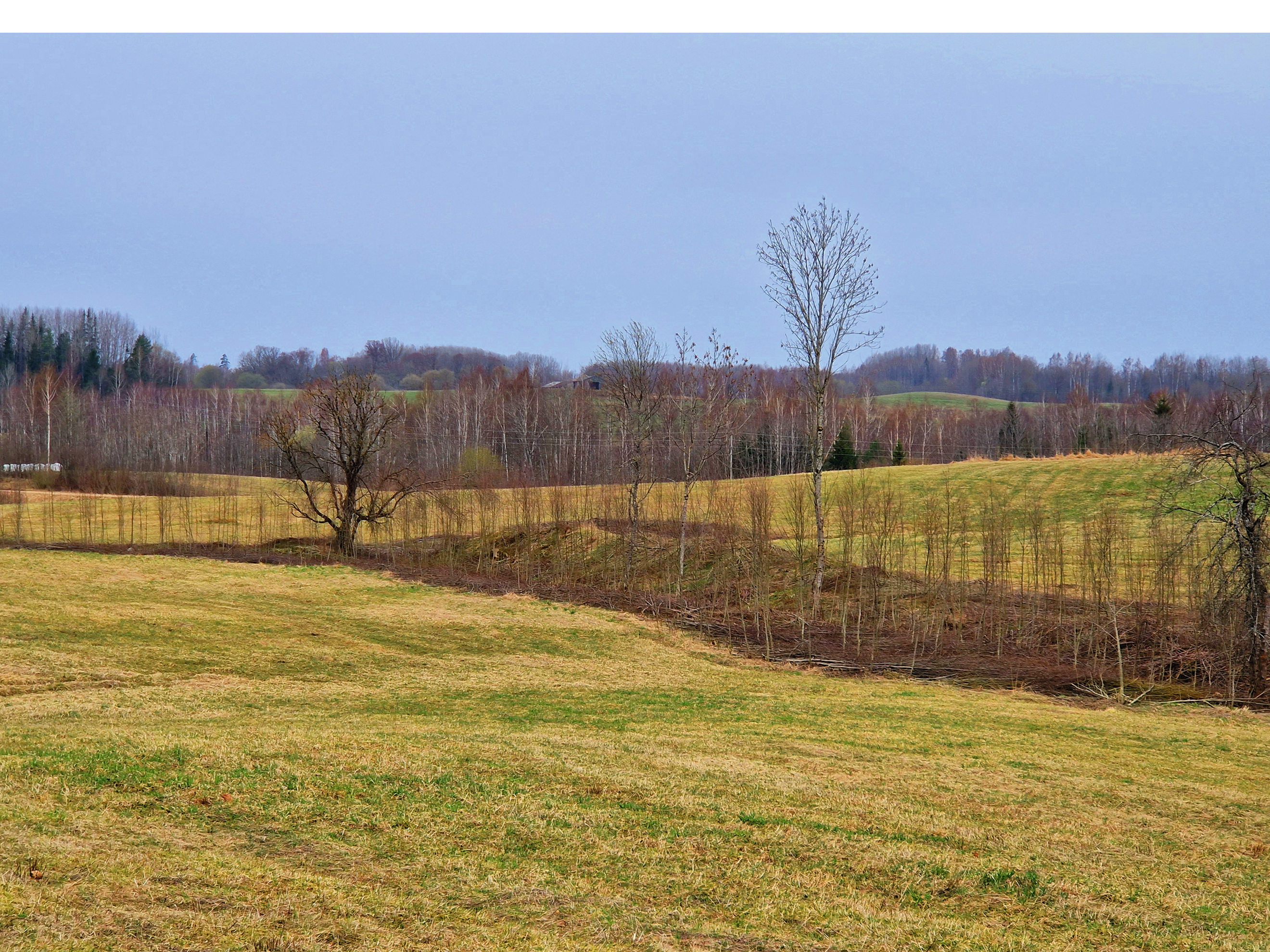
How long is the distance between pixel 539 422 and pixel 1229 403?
6812 centimetres

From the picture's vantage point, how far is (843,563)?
107 feet

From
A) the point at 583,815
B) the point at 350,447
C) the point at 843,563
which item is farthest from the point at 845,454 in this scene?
the point at 583,815

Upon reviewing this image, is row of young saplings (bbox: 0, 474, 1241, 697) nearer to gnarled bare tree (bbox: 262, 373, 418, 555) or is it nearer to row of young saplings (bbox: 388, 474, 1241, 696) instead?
row of young saplings (bbox: 388, 474, 1241, 696)

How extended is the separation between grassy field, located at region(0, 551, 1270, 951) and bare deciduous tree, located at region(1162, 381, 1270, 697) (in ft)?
7.83

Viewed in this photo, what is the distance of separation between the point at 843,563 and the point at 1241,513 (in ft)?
45.8

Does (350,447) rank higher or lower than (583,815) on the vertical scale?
higher

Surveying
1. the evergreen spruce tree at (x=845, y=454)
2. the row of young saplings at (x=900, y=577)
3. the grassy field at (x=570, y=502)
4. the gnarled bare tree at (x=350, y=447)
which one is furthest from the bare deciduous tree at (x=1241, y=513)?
the evergreen spruce tree at (x=845, y=454)

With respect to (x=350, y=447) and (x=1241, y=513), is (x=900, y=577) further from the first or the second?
(x=350, y=447)

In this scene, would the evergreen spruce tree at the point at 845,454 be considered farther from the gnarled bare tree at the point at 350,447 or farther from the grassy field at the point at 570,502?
the gnarled bare tree at the point at 350,447

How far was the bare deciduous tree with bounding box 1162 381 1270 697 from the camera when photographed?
1989cm

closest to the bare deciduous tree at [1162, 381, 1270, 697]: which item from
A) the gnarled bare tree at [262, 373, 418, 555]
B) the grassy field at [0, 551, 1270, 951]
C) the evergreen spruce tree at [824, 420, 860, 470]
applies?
the grassy field at [0, 551, 1270, 951]

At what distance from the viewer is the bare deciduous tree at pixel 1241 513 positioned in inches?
783

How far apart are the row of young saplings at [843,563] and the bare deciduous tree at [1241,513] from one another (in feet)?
1.40

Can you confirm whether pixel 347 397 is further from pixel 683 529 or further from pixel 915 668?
pixel 915 668
